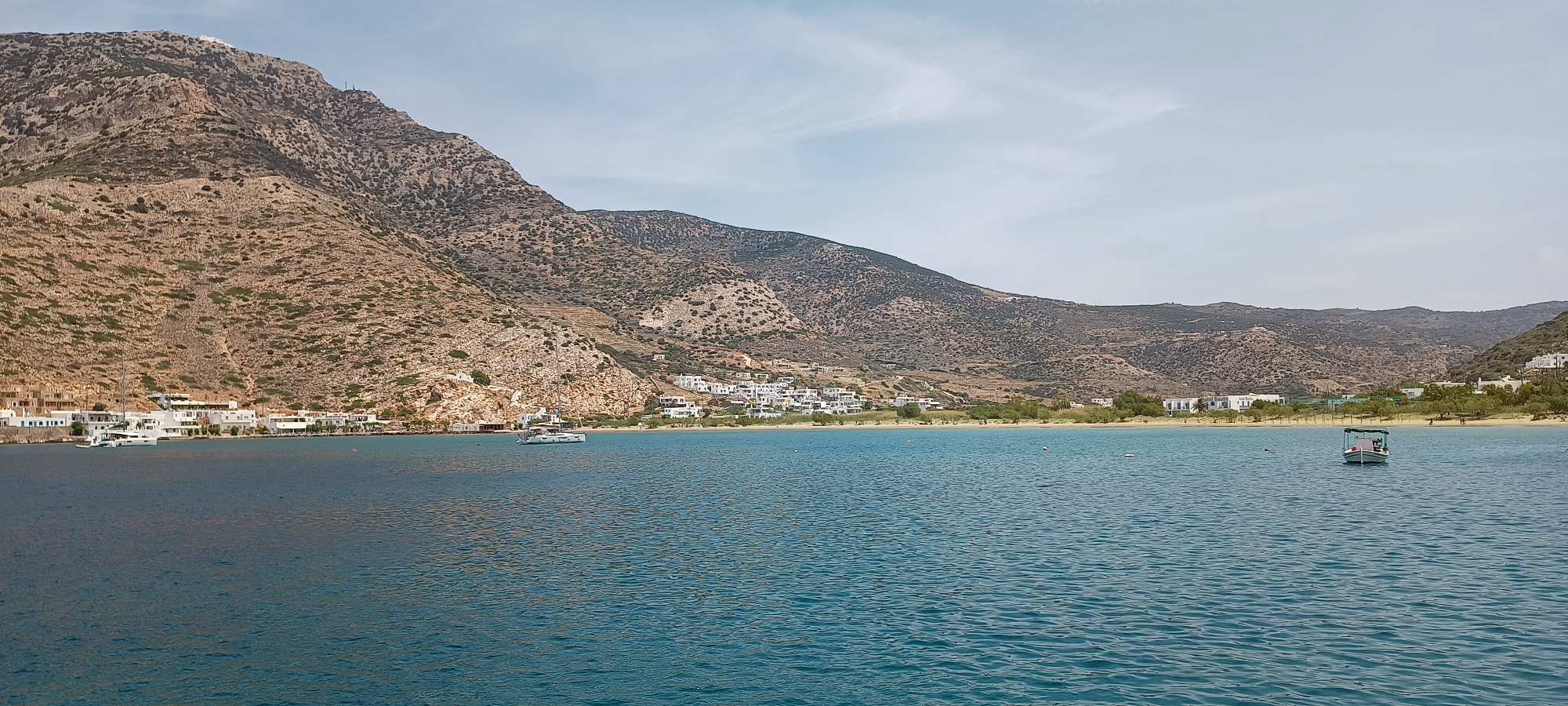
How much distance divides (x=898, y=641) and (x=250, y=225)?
17160 centimetres

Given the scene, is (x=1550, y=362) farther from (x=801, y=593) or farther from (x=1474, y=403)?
(x=801, y=593)

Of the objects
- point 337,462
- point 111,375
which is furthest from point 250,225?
point 337,462

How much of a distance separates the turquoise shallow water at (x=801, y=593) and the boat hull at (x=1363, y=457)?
11.4 meters

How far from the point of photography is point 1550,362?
16212 centimetres

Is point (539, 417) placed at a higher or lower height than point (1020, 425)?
higher

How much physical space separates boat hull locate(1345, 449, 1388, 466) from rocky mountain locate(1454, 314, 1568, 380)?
123m

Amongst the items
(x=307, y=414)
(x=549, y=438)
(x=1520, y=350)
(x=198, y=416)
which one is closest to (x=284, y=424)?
(x=307, y=414)

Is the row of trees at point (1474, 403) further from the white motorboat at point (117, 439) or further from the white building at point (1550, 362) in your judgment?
the white motorboat at point (117, 439)

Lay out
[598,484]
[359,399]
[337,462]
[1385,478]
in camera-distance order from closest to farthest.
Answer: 1. [1385,478]
2. [598,484]
3. [337,462]
4. [359,399]

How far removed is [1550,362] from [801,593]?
18048 cm

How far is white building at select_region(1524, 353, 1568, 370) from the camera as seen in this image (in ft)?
526

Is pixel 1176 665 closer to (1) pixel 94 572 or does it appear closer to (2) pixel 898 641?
(2) pixel 898 641

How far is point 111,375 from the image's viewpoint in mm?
136625

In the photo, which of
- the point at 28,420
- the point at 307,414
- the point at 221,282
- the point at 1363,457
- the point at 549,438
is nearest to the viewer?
the point at 1363,457
